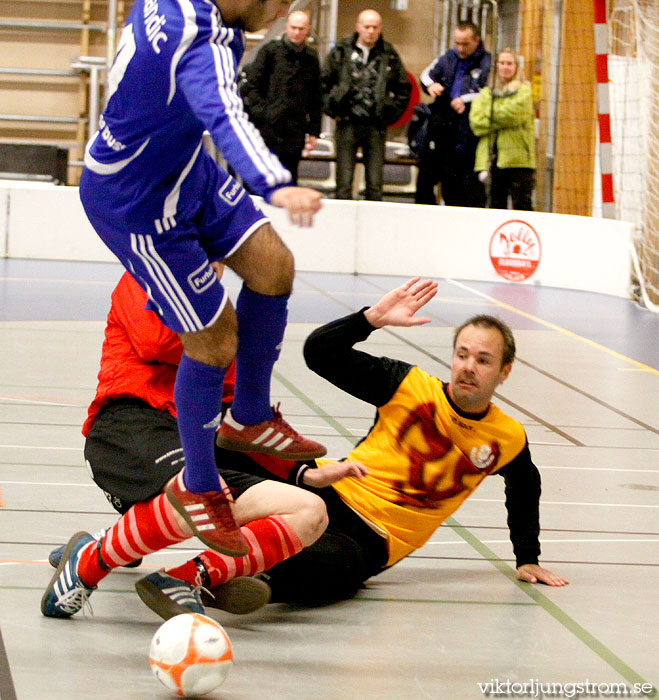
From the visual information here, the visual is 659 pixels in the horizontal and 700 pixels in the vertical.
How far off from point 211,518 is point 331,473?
0.54 meters

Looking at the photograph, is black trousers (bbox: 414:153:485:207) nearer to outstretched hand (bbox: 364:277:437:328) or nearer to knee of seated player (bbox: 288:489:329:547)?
outstretched hand (bbox: 364:277:437:328)

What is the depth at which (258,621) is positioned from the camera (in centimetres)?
346

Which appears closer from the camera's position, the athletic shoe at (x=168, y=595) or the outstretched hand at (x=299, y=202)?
the outstretched hand at (x=299, y=202)

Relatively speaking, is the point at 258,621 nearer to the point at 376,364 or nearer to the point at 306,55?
the point at 376,364

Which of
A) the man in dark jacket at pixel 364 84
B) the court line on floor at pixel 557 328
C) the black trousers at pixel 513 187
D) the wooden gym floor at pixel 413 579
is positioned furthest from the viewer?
the black trousers at pixel 513 187

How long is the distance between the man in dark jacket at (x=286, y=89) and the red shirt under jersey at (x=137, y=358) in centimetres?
807

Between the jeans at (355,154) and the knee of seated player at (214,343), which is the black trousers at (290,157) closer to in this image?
the jeans at (355,154)

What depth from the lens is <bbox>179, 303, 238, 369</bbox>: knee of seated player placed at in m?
3.16

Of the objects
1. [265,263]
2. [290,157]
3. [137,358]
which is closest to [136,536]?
[137,358]

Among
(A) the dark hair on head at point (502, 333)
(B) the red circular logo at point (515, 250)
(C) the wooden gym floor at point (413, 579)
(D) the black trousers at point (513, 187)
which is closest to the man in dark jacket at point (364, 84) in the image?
(D) the black trousers at point (513, 187)

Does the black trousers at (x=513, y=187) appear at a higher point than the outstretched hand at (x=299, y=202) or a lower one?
higher

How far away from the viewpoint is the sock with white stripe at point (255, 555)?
334 cm

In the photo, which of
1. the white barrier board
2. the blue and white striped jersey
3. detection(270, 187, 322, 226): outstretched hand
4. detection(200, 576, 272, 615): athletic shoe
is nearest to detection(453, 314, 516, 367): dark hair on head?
detection(200, 576, 272, 615): athletic shoe

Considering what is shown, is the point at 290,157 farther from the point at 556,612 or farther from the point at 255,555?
the point at 255,555
